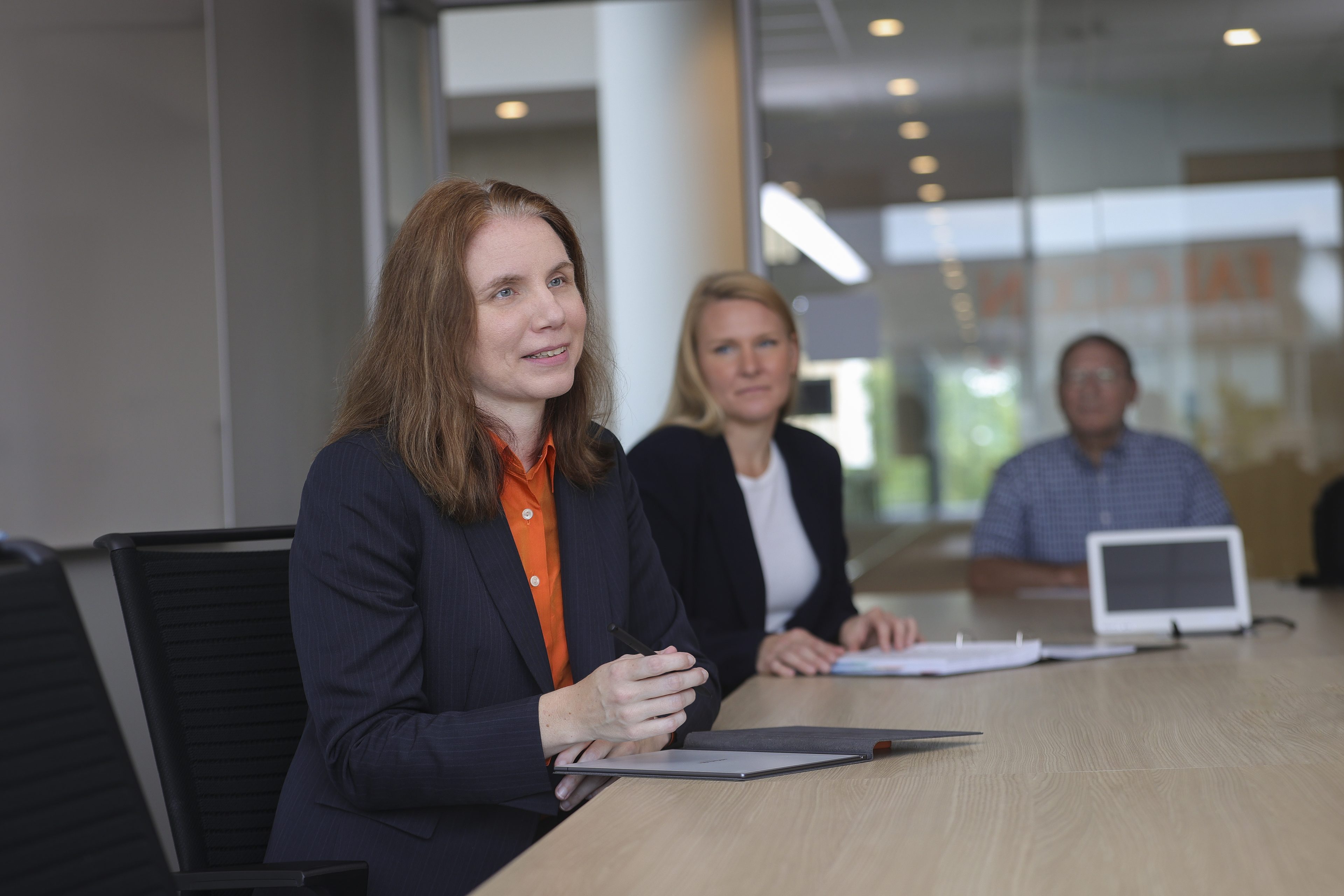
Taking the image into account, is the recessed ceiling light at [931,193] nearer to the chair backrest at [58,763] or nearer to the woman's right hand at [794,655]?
the woman's right hand at [794,655]

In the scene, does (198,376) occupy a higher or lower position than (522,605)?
higher

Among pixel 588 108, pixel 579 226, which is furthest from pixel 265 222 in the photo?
pixel 579 226

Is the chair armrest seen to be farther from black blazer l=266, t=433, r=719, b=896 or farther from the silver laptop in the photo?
the silver laptop

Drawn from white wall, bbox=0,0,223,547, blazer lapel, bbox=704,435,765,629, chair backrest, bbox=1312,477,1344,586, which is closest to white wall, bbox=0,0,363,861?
white wall, bbox=0,0,223,547

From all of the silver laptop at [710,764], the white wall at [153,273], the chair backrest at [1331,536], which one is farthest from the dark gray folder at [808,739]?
the chair backrest at [1331,536]

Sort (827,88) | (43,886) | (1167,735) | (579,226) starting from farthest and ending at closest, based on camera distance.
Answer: (827,88) → (579,226) → (1167,735) → (43,886)

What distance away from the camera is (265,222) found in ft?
13.1

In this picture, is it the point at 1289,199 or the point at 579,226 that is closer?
the point at 579,226

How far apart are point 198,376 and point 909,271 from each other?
3181 millimetres

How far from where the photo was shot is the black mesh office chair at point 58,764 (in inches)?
39.9

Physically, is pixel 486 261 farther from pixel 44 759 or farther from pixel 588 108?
pixel 588 108

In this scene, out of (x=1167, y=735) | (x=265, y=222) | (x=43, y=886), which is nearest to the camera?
(x=43, y=886)

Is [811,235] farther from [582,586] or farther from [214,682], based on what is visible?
[214,682]

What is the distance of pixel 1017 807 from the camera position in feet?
4.15
